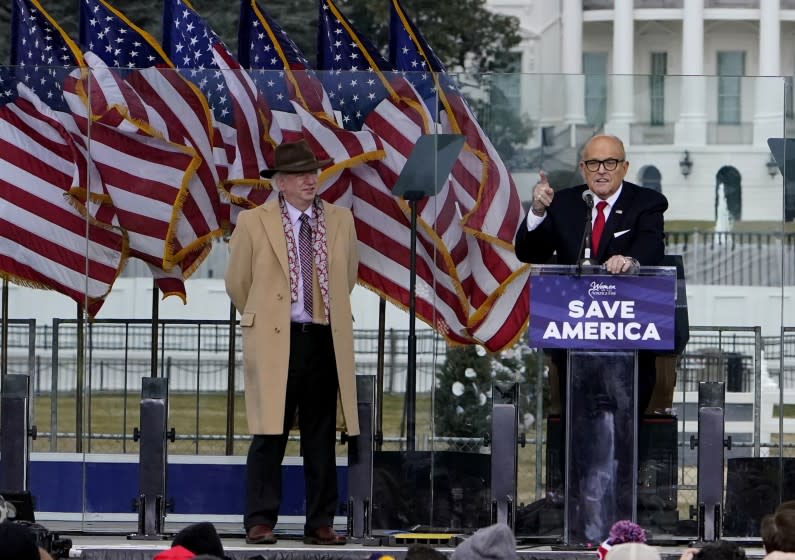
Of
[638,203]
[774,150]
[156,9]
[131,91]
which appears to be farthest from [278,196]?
[156,9]

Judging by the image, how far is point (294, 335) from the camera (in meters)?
10.8

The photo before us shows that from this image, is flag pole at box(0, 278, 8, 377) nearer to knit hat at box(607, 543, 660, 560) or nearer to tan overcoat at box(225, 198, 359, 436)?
tan overcoat at box(225, 198, 359, 436)

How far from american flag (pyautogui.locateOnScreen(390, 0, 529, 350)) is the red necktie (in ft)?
2.10

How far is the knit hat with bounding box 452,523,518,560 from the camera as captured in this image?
8133mm

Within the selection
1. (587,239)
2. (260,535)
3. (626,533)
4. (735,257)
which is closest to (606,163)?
(587,239)

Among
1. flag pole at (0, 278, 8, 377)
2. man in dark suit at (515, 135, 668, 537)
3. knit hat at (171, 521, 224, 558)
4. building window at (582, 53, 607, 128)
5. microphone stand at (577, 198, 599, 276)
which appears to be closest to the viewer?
knit hat at (171, 521, 224, 558)

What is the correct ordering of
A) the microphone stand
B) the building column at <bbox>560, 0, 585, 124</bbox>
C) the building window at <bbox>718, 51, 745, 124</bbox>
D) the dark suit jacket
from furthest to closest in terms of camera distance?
the building column at <bbox>560, 0, 585, 124</bbox> < the building window at <bbox>718, 51, 745, 124</bbox> < the dark suit jacket < the microphone stand

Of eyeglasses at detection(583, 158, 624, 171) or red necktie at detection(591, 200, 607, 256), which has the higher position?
eyeglasses at detection(583, 158, 624, 171)

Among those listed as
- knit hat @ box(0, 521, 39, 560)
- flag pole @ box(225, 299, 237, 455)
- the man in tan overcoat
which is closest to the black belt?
the man in tan overcoat

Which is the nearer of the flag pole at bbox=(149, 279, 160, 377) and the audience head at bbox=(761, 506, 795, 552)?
the audience head at bbox=(761, 506, 795, 552)

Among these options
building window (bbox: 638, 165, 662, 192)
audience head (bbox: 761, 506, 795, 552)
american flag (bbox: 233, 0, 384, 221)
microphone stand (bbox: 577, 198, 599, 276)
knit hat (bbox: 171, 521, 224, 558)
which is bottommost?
knit hat (bbox: 171, 521, 224, 558)

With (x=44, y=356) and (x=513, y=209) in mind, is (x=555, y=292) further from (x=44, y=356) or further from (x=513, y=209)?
(x=44, y=356)

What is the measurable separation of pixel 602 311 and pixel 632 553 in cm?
228

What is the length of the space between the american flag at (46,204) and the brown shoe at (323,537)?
167 centimetres
